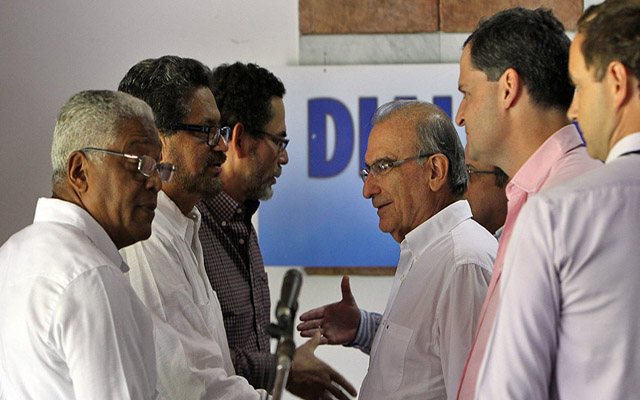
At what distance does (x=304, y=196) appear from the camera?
291cm

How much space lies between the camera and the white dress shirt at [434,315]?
1448 millimetres

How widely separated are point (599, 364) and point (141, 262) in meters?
0.96

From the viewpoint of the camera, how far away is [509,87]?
1.30 m

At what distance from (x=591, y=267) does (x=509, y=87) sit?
457 mm

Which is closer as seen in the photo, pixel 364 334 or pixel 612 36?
pixel 612 36

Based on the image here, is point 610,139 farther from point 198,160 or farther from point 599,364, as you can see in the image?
point 198,160

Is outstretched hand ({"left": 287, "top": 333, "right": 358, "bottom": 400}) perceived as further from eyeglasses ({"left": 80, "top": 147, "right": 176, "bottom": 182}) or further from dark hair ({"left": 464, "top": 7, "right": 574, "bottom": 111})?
dark hair ({"left": 464, "top": 7, "right": 574, "bottom": 111})

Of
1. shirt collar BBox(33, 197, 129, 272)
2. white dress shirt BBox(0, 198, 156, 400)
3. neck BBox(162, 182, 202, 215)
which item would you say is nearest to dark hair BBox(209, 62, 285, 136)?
neck BBox(162, 182, 202, 215)

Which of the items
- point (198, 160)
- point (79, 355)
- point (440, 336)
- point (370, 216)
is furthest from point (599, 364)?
point (370, 216)

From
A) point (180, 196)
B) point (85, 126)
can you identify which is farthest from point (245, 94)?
point (85, 126)

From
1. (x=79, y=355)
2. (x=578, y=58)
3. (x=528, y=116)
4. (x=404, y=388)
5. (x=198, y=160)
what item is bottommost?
(x=404, y=388)

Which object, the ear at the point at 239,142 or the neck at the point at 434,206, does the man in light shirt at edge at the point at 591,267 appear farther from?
the ear at the point at 239,142

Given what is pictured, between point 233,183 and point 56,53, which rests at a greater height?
point 56,53

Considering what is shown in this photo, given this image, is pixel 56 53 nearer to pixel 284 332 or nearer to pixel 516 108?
pixel 516 108
